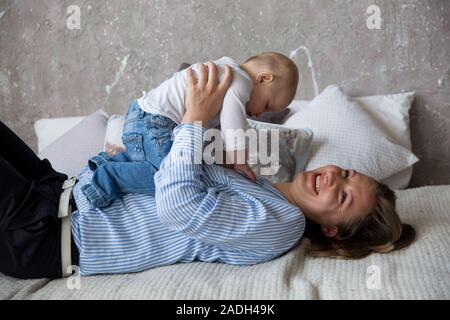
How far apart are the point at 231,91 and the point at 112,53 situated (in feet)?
4.34

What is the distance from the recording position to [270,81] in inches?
64.4

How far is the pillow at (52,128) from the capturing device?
2621 millimetres

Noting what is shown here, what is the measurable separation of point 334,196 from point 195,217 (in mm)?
441

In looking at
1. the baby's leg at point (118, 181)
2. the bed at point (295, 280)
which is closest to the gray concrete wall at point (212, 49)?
the bed at point (295, 280)

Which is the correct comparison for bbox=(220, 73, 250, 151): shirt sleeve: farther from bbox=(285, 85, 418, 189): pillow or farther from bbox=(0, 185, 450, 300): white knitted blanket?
bbox=(285, 85, 418, 189): pillow

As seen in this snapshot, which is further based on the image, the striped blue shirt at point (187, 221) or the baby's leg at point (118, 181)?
the baby's leg at point (118, 181)

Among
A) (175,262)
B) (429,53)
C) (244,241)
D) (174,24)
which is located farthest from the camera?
(174,24)

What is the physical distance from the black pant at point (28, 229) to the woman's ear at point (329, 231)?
752 mm

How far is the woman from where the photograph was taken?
1.44m

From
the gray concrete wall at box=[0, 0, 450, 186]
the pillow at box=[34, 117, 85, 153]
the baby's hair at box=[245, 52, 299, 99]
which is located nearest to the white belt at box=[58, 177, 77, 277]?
the baby's hair at box=[245, 52, 299, 99]

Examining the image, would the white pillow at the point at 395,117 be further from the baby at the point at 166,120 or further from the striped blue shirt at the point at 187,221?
the striped blue shirt at the point at 187,221
